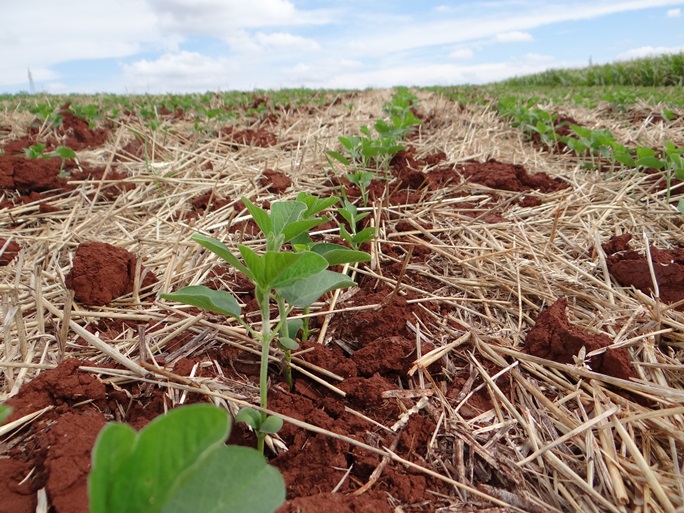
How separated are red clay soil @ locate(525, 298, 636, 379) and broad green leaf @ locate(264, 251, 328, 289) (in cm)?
88

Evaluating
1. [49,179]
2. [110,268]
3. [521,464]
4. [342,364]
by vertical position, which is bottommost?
[521,464]

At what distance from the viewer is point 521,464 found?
1.17 meters

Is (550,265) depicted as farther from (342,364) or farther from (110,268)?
(110,268)

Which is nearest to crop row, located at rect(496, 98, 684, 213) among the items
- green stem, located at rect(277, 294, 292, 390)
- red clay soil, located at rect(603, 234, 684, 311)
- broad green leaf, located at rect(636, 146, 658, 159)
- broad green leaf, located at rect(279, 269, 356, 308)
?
→ broad green leaf, located at rect(636, 146, 658, 159)

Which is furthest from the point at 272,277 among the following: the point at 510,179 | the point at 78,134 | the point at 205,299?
the point at 78,134

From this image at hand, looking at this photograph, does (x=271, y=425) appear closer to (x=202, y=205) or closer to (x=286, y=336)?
(x=286, y=336)

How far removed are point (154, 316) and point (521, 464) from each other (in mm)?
1255

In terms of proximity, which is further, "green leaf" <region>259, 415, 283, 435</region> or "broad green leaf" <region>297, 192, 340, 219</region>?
"broad green leaf" <region>297, 192, 340, 219</region>

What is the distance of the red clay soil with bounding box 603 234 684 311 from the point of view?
1.85 m

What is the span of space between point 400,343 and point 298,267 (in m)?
0.58

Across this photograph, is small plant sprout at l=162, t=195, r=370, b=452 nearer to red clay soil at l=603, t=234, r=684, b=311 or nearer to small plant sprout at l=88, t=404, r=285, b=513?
small plant sprout at l=88, t=404, r=285, b=513

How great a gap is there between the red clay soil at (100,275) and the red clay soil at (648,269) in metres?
1.95

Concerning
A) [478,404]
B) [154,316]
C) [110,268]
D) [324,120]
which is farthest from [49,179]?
[324,120]

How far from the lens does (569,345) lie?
58.6 inches
